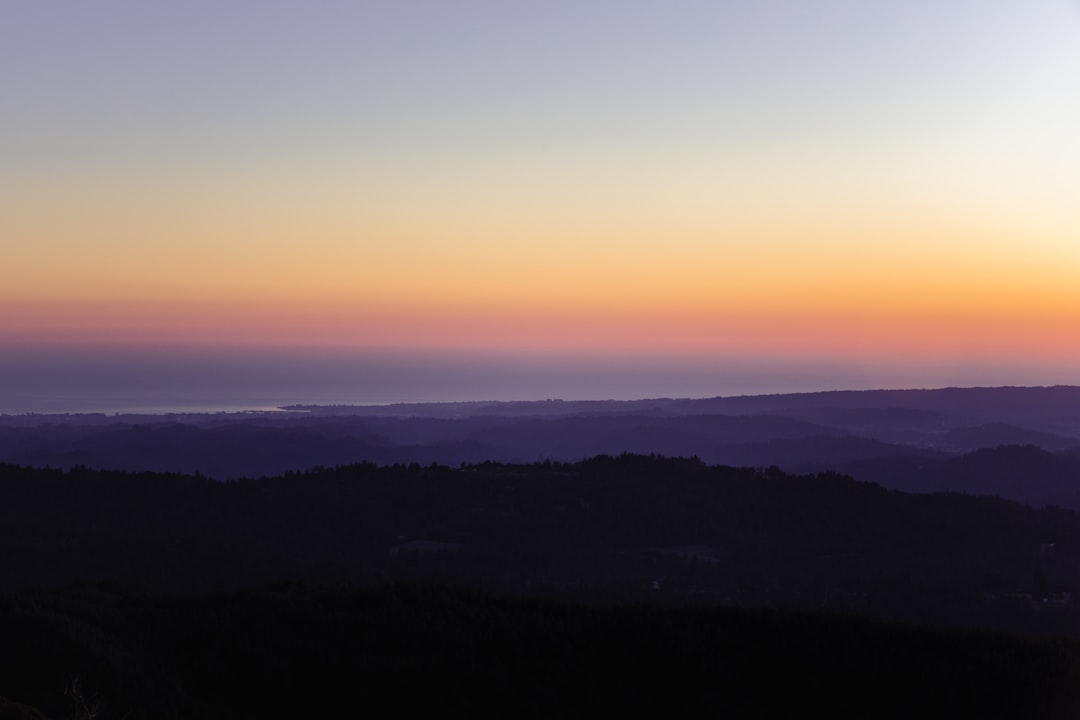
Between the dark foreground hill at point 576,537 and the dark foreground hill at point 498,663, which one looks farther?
the dark foreground hill at point 576,537

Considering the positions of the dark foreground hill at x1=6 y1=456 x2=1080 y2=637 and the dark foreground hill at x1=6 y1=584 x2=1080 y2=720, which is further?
the dark foreground hill at x1=6 y1=456 x2=1080 y2=637

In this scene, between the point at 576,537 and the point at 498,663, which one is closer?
the point at 498,663

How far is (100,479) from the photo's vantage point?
73.9 m

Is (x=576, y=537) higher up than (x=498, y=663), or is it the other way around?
(x=498, y=663)

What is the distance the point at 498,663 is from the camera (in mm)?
30688

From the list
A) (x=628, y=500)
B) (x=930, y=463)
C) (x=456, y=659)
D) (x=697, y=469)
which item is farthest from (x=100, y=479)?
(x=930, y=463)

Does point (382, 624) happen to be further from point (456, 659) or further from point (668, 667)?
point (668, 667)

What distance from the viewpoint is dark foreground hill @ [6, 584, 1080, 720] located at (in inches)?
1110

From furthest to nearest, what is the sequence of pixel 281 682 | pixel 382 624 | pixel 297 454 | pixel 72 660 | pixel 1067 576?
pixel 297 454 < pixel 1067 576 < pixel 382 624 < pixel 281 682 < pixel 72 660

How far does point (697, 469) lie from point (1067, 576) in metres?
28.0

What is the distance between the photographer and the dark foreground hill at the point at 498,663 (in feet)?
92.5

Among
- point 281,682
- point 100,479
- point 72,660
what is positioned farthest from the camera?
point 100,479

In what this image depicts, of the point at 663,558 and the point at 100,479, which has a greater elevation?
→ the point at 100,479

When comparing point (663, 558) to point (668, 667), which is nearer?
point (668, 667)
